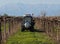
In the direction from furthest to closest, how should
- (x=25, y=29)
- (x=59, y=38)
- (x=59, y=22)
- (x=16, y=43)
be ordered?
1. (x=25, y=29)
2. (x=16, y=43)
3. (x=59, y=38)
4. (x=59, y=22)

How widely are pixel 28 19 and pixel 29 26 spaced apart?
1.41m

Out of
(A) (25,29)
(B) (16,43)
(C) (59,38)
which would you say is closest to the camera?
(C) (59,38)

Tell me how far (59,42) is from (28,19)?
25.0m

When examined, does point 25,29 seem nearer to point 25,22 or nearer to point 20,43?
point 25,22

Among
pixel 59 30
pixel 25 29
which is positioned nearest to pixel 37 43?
pixel 59 30

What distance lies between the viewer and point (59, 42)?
2059 centimetres

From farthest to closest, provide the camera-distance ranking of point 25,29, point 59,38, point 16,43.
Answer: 1. point 25,29
2. point 16,43
3. point 59,38

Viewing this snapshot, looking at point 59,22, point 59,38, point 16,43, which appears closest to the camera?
point 59,22

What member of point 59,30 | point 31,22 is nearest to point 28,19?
point 31,22

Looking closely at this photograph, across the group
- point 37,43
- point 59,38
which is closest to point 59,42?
point 59,38

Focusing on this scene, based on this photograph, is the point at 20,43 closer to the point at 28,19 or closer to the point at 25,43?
the point at 25,43

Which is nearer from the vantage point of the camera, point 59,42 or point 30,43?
point 59,42

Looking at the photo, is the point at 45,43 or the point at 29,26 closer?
the point at 45,43

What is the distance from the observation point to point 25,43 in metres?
23.9
